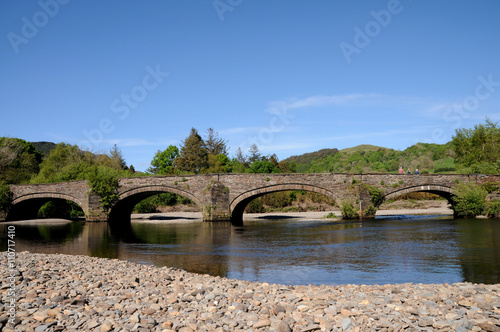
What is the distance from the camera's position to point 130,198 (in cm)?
3519

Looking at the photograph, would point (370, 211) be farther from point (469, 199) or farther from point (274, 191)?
point (274, 191)

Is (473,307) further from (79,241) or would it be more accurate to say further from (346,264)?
(79,241)

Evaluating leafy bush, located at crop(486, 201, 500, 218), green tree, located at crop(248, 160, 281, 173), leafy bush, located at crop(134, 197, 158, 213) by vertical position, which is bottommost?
leafy bush, located at crop(486, 201, 500, 218)

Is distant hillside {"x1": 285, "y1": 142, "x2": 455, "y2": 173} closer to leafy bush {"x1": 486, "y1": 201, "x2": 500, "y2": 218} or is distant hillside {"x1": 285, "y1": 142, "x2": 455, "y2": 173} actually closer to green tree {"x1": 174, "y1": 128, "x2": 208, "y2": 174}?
green tree {"x1": 174, "y1": 128, "x2": 208, "y2": 174}

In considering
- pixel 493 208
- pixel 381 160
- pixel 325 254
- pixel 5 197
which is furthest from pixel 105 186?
pixel 381 160

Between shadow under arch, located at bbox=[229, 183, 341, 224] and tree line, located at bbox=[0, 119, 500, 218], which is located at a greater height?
tree line, located at bbox=[0, 119, 500, 218]

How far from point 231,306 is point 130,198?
3020 centimetres

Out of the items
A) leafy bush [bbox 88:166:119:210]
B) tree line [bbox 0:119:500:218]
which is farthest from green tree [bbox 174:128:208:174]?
leafy bush [bbox 88:166:119:210]

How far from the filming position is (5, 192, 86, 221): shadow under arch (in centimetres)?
3569

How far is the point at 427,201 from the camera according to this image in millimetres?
45281

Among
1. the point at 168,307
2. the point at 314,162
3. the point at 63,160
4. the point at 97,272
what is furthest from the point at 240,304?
the point at 314,162

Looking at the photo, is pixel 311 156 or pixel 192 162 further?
pixel 311 156

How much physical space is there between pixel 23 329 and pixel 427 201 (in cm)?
4574

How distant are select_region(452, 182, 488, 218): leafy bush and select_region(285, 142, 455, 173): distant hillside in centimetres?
3288
